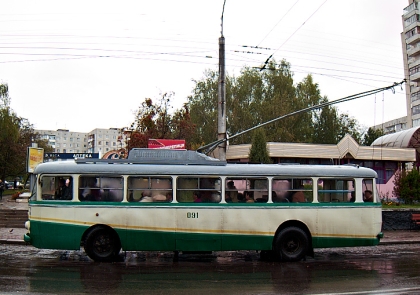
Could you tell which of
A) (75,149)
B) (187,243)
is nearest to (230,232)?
(187,243)

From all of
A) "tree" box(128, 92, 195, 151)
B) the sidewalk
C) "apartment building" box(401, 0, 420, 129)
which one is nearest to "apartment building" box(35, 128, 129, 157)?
"apartment building" box(401, 0, 420, 129)

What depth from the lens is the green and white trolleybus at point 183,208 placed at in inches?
485

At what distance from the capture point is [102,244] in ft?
40.7

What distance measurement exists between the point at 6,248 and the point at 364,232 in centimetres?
1130

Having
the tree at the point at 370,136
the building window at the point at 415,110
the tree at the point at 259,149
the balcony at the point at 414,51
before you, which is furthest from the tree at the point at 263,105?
the balcony at the point at 414,51

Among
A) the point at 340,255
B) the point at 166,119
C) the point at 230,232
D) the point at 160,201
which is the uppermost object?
the point at 166,119

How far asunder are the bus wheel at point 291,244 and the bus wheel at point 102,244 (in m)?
4.44

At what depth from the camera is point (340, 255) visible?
14.5 m

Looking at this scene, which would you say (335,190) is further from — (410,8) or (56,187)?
(410,8)

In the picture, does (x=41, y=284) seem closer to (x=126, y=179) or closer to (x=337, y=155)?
(x=126, y=179)

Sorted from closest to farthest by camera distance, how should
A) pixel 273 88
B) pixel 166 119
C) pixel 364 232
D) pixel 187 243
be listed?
pixel 187 243 → pixel 364 232 → pixel 166 119 → pixel 273 88

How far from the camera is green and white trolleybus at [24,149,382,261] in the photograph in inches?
485

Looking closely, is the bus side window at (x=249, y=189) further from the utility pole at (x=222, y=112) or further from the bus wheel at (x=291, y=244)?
the utility pole at (x=222, y=112)

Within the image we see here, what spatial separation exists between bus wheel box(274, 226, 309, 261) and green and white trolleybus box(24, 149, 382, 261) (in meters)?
0.03
